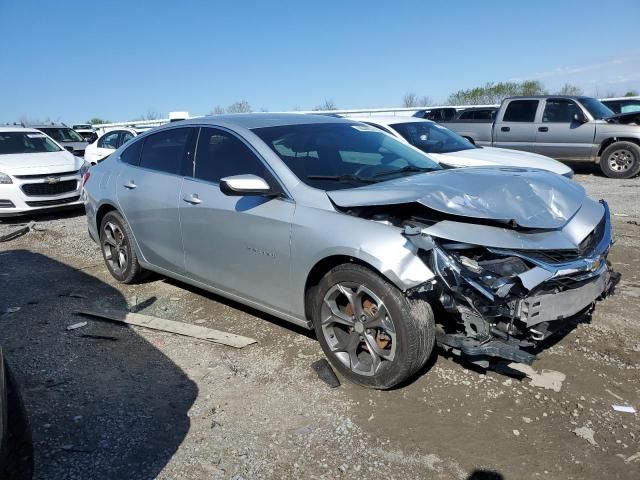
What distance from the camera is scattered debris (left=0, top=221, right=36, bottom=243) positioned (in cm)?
802

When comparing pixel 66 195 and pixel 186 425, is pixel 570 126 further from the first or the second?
pixel 186 425

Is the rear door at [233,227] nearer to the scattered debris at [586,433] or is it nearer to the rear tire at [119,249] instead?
the rear tire at [119,249]

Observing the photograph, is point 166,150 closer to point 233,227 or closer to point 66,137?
point 233,227

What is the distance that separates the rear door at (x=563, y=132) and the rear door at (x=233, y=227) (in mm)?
10664

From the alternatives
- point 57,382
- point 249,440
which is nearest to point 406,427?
point 249,440

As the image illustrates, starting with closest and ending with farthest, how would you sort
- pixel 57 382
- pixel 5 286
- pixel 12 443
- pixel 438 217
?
pixel 12 443 → pixel 438 217 → pixel 57 382 → pixel 5 286

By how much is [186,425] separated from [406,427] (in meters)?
1.27

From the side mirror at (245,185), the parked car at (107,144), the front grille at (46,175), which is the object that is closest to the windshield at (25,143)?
the front grille at (46,175)

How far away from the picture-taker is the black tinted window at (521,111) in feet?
42.8

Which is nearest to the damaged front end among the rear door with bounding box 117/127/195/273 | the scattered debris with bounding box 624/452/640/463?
the scattered debris with bounding box 624/452/640/463

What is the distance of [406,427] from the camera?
2953 mm

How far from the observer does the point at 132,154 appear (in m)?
5.31

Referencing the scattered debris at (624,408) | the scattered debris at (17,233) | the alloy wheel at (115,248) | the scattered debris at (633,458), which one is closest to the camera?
the scattered debris at (633,458)

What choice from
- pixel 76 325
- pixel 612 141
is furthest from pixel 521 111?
pixel 76 325
